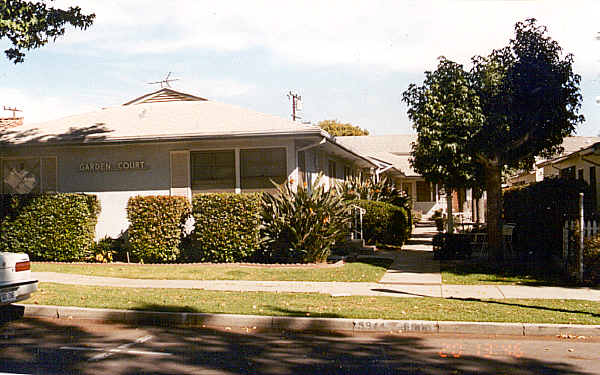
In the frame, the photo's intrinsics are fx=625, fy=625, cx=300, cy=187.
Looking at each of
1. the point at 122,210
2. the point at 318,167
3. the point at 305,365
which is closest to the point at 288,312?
the point at 305,365

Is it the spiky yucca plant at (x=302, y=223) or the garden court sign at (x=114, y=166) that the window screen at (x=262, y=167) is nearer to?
the spiky yucca plant at (x=302, y=223)

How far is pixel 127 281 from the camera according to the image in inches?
506

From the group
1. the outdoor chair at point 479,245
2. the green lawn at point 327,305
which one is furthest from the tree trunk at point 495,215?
the green lawn at point 327,305

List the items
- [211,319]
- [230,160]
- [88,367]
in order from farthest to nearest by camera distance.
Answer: [230,160], [211,319], [88,367]

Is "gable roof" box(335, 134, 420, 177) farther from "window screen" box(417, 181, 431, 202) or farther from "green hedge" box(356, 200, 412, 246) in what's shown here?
"green hedge" box(356, 200, 412, 246)

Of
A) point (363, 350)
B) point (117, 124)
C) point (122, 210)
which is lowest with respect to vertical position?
point (363, 350)

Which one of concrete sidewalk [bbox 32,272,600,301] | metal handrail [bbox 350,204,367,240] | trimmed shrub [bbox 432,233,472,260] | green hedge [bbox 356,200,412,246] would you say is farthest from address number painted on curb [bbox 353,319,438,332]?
green hedge [bbox 356,200,412,246]

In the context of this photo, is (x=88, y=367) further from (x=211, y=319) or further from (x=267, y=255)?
(x=267, y=255)

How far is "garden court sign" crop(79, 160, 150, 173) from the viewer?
16938 mm

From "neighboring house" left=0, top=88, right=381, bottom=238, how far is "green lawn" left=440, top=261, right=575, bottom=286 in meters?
4.70

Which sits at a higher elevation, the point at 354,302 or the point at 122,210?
the point at 122,210

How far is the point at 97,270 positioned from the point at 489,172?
31.3 ft

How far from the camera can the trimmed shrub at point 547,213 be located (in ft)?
50.1

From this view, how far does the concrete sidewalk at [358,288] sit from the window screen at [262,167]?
4.31 meters
